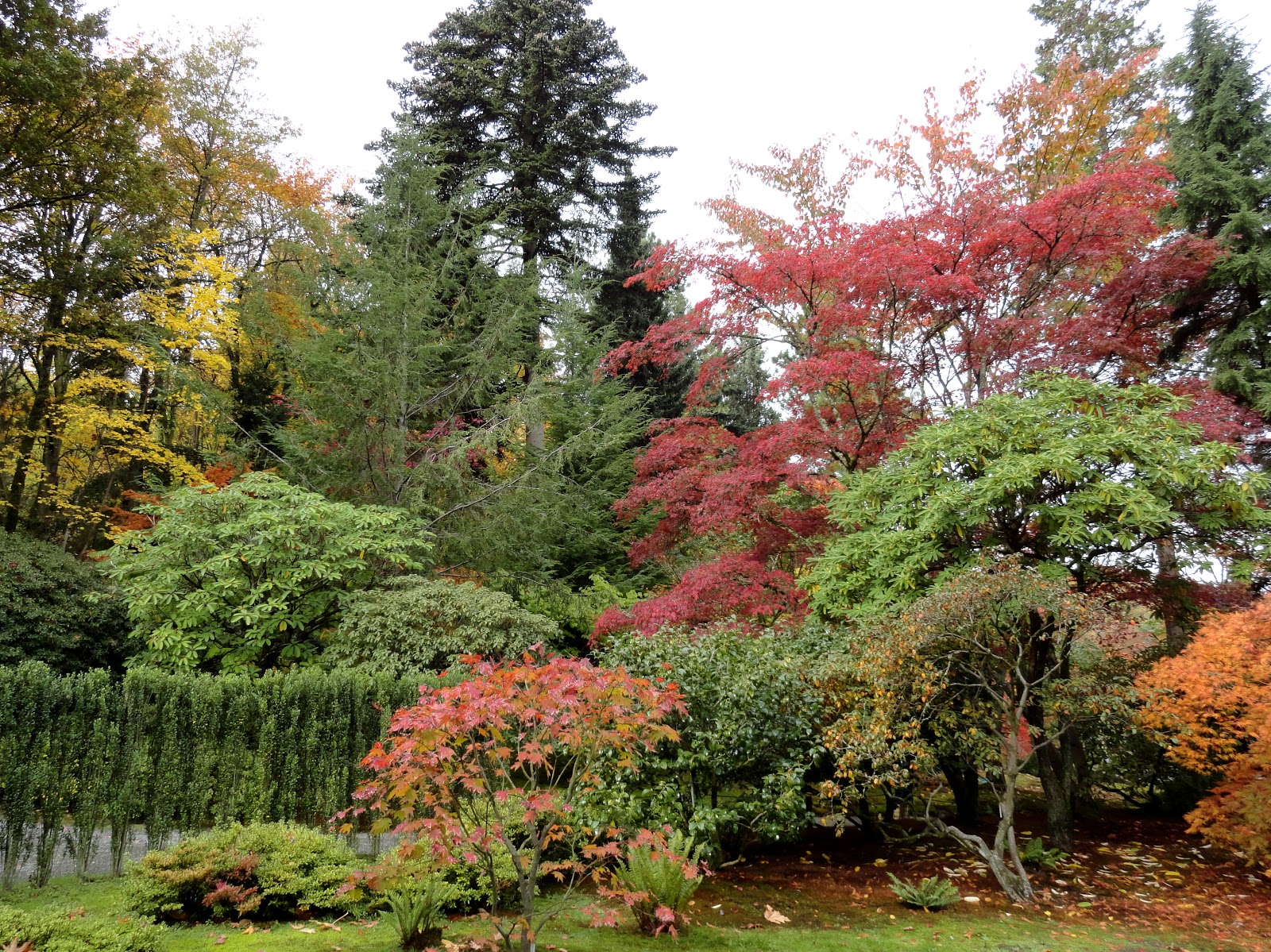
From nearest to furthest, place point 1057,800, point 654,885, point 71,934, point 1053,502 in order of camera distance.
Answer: point 71,934
point 654,885
point 1053,502
point 1057,800

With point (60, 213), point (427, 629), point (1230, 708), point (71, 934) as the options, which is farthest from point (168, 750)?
point (60, 213)

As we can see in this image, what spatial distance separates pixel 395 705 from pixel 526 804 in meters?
3.59

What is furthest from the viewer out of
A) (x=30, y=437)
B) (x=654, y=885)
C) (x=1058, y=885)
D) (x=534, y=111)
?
(x=534, y=111)

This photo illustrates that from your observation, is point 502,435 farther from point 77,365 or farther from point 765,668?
point 77,365

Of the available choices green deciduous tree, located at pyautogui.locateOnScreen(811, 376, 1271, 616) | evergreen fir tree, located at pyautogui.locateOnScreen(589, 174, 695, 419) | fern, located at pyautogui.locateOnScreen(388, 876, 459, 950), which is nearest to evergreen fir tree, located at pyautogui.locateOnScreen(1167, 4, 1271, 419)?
green deciduous tree, located at pyautogui.locateOnScreen(811, 376, 1271, 616)

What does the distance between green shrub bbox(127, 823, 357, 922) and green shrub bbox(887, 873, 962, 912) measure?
433 cm

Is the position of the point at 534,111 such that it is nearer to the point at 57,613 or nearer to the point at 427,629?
the point at 427,629

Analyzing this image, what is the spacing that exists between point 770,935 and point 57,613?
9183 millimetres

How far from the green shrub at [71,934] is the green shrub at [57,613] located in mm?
5387

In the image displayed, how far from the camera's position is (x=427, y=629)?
27.5 feet

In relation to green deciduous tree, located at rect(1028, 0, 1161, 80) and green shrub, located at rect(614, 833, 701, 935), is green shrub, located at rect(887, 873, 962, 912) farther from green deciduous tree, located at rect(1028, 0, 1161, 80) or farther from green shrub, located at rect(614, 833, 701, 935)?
green deciduous tree, located at rect(1028, 0, 1161, 80)

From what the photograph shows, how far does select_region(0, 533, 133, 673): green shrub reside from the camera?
8312mm

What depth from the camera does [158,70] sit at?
1223 centimetres

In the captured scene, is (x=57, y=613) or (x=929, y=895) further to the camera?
(x=57, y=613)
